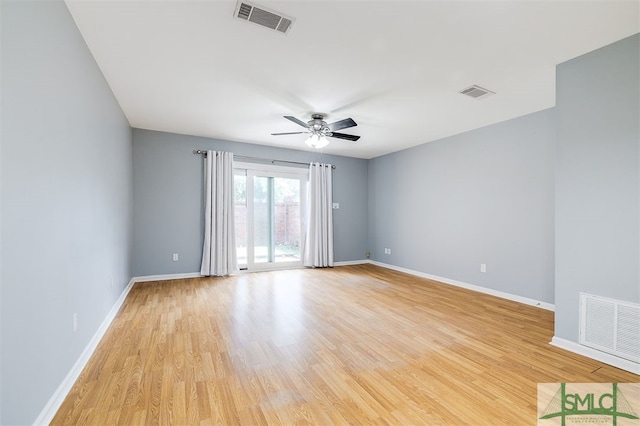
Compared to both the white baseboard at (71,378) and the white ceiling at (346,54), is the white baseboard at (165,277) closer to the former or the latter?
the white baseboard at (71,378)

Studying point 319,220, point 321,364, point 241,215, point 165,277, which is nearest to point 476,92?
point 321,364

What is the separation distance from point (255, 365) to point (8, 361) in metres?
1.38

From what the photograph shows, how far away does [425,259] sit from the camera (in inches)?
210

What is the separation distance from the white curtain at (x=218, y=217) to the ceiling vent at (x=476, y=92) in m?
3.96

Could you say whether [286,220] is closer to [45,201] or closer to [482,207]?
[482,207]

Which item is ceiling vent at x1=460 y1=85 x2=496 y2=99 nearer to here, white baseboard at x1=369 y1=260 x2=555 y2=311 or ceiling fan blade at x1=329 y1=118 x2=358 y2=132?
ceiling fan blade at x1=329 y1=118 x2=358 y2=132

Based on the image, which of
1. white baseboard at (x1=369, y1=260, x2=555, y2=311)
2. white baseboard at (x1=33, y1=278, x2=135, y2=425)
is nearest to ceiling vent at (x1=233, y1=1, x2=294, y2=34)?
white baseboard at (x1=33, y1=278, x2=135, y2=425)

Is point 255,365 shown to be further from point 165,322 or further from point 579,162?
point 579,162

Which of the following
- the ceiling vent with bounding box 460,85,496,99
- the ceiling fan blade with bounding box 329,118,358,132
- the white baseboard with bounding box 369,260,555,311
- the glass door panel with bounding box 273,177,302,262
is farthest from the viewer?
the glass door panel with bounding box 273,177,302,262

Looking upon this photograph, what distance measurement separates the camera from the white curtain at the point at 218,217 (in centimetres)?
507

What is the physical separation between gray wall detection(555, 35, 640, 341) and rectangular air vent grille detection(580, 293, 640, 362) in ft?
0.19

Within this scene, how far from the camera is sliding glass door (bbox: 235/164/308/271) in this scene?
5.52 m

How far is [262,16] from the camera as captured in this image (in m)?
1.97

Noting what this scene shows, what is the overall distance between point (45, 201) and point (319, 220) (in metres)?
4.86
